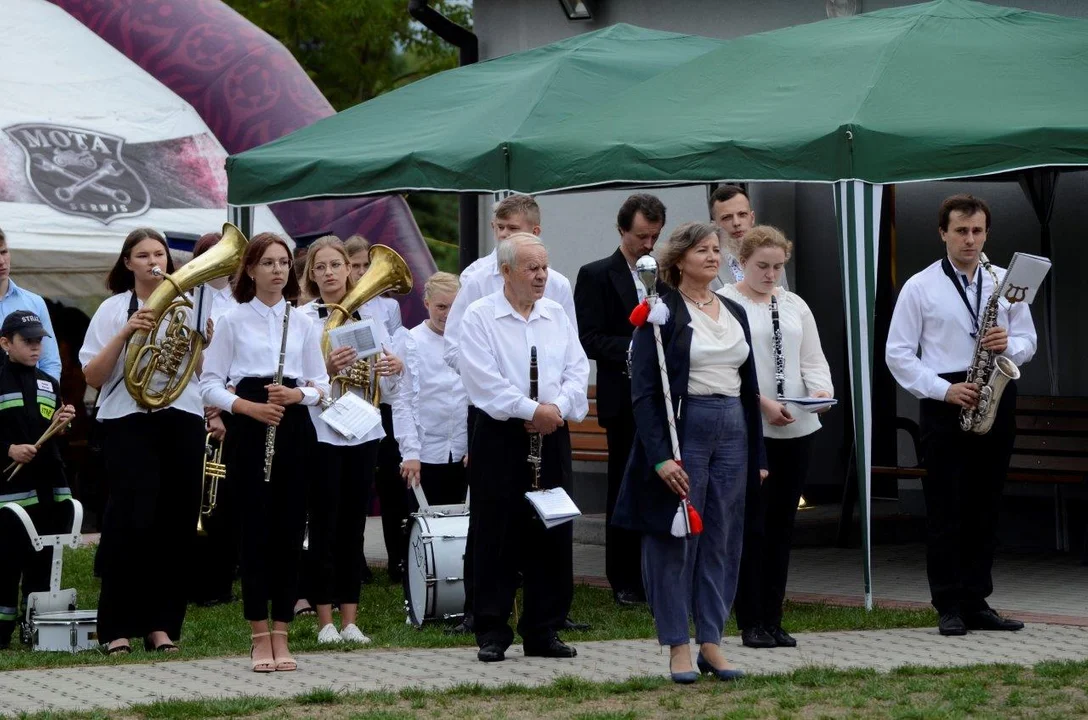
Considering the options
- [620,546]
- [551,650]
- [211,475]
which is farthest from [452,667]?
[211,475]

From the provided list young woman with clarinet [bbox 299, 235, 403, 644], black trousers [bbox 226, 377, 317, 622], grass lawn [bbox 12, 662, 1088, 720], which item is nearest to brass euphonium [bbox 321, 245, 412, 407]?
young woman with clarinet [bbox 299, 235, 403, 644]

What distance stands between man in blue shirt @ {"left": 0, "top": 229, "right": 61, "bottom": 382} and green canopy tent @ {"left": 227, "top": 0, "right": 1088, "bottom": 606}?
2.82 metres

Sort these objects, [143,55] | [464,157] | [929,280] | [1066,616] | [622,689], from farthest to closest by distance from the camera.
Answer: [143,55] → [464,157] → [1066,616] → [929,280] → [622,689]

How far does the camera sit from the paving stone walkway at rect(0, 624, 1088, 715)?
7.28 m

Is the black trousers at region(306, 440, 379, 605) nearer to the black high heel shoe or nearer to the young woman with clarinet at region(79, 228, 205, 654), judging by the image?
the young woman with clarinet at region(79, 228, 205, 654)

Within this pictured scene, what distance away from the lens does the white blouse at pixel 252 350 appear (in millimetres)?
7824

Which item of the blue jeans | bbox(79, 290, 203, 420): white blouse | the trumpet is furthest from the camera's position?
the trumpet

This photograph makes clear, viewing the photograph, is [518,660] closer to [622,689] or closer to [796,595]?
[622,689]

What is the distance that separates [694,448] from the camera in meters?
7.25

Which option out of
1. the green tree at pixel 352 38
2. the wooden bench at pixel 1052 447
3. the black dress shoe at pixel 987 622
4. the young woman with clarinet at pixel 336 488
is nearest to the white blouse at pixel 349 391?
the young woman with clarinet at pixel 336 488

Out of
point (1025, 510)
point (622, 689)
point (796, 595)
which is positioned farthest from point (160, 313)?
point (1025, 510)

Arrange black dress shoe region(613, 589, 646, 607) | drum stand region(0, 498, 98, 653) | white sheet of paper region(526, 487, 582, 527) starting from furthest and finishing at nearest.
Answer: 1. black dress shoe region(613, 589, 646, 607)
2. drum stand region(0, 498, 98, 653)
3. white sheet of paper region(526, 487, 582, 527)

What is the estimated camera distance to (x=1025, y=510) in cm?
1308

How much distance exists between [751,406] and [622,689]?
1282 millimetres
